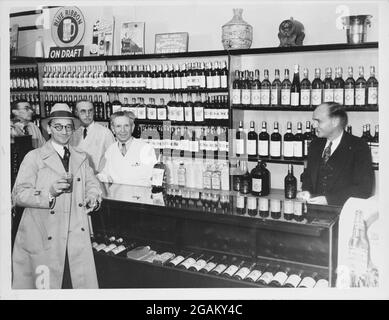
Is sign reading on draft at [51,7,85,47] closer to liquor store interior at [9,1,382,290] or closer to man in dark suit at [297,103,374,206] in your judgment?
liquor store interior at [9,1,382,290]

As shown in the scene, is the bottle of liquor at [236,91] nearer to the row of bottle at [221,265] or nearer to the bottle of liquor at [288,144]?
the bottle of liquor at [288,144]

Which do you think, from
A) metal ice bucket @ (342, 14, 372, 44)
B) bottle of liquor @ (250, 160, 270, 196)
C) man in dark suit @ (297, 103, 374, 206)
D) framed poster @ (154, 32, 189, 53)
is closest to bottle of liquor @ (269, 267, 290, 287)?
man in dark suit @ (297, 103, 374, 206)

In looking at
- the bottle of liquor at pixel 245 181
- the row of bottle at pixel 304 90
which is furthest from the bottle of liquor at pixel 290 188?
the row of bottle at pixel 304 90

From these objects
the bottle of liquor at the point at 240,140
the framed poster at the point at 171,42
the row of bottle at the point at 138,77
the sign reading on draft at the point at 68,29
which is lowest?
the bottle of liquor at the point at 240,140

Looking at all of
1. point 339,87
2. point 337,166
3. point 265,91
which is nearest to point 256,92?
point 265,91

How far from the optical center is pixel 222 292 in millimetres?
2195

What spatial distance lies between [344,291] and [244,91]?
5.52ft

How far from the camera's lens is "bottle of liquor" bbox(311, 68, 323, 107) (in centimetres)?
299

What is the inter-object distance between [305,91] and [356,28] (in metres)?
0.54

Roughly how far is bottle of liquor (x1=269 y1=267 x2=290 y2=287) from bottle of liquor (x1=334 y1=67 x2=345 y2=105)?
1.39 metres

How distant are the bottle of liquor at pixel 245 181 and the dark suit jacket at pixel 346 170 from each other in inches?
21.4

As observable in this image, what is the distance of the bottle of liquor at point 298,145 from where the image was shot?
3.10 metres
